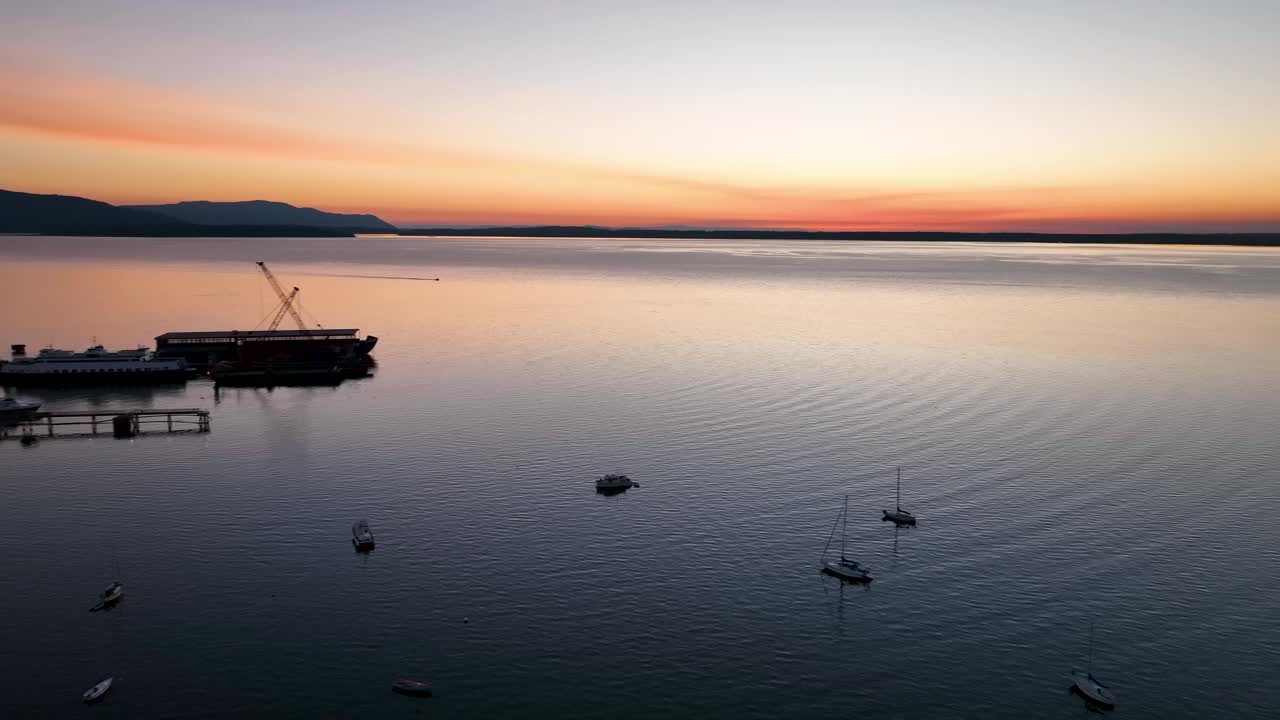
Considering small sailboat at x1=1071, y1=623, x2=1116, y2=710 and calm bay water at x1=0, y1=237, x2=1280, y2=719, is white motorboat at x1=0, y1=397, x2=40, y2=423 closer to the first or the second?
calm bay water at x1=0, y1=237, x2=1280, y2=719

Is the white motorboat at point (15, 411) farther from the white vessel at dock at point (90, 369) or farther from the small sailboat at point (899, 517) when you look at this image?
the small sailboat at point (899, 517)

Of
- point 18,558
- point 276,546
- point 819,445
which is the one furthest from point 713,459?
point 18,558

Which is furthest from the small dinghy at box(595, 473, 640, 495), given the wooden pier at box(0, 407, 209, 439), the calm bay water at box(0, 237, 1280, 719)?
the wooden pier at box(0, 407, 209, 439)

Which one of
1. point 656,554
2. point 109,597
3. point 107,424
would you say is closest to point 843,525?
point 656,554

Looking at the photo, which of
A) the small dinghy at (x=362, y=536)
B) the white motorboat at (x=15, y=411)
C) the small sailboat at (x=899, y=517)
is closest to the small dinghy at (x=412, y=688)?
the small dinghy at (x=362, y=536)

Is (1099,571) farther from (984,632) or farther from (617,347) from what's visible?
(617,347)

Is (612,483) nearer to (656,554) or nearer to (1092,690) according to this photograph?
(656,554)
